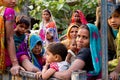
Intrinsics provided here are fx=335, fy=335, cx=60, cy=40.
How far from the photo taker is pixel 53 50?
336 cm

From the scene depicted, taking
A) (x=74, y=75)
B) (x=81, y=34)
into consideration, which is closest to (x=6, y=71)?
(x=81, y=34)

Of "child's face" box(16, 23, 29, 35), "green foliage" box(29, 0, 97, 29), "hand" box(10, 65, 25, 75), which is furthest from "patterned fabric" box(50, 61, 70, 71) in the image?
"green foliage" box(29, 0, 97, 29)

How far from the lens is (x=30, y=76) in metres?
3.24

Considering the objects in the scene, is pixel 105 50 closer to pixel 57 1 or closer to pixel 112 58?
pixel 112 58

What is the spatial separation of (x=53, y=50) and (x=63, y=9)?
248 inches

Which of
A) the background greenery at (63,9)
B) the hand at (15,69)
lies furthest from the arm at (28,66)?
the background greenery at (63,9)

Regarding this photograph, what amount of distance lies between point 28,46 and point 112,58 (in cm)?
109

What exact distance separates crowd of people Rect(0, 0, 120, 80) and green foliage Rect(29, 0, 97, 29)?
15.2 feet

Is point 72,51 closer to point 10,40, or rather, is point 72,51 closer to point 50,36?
point 10,40

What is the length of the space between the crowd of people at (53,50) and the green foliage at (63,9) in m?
4.64

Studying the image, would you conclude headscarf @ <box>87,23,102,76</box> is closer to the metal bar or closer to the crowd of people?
the crowd of people

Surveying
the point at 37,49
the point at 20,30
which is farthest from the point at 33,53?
the point at 20,30

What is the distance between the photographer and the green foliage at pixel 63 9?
9492 millimetres

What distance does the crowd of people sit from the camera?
3055 millimetres
